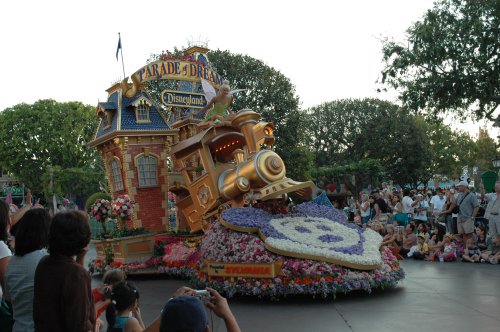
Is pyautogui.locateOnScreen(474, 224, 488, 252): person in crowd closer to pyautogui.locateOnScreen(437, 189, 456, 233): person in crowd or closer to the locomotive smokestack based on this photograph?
pyautogui.locateOnScreen(437, 189, 456, 233): person in crowd

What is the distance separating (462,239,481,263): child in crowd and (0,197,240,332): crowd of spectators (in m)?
10.7

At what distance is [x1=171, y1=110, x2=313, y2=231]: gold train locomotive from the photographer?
10242mm

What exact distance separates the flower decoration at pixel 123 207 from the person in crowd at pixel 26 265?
8886 millimetres

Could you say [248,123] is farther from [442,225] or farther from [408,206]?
[408,206]

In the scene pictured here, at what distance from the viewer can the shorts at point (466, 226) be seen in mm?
13328

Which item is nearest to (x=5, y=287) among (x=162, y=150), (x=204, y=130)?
(x=204, y=130)

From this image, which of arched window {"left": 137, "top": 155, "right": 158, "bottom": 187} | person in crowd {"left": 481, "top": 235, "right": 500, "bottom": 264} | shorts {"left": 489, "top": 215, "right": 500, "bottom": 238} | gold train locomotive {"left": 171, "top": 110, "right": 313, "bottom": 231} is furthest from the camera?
arched window {"left": 137, "top": 155, "right": 158, "bottom": 187}

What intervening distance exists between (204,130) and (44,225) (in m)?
8.59

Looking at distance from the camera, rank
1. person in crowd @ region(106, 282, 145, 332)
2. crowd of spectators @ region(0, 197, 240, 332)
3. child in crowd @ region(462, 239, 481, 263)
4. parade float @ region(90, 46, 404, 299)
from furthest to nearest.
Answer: child in crowd @ region(462, 239, 481, 263), parade float @ region(90, 46, 404, 299), person in crowd @ region(106, 282, 145, 332), crowd of spectators @ region(0, 197, 240, 332)

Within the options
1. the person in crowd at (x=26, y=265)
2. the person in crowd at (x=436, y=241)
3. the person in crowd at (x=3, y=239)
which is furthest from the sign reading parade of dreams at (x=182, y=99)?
the person in crowd at (x=26, y=265)

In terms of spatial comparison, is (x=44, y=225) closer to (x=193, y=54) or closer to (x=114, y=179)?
(x=114, y=179)

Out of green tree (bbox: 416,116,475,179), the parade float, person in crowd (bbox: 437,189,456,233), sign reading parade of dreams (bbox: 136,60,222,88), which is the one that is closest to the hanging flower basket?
the parade float

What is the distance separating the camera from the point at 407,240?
15.0m

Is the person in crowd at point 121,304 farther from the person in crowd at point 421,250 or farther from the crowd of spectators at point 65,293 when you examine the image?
the person in crowd at point 421,250
